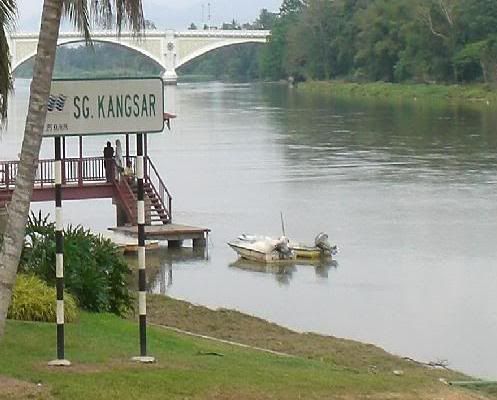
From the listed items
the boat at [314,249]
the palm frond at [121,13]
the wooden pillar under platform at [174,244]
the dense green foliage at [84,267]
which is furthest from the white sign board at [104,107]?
the wooden pillar under platform at [174,244]

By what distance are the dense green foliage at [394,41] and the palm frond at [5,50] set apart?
90.5 metres

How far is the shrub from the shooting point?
13750 mm

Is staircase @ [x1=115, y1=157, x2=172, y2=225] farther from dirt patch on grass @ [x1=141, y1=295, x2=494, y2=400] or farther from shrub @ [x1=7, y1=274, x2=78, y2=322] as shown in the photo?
shrub @ [x1=7, y1=274, x2=78, y2=322]

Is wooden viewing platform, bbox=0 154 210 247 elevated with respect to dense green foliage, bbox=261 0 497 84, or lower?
lower

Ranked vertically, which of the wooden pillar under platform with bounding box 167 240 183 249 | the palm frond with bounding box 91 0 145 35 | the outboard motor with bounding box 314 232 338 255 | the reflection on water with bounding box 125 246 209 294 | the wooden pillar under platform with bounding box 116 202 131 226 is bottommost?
the reflection on water with bounding box 125 246 209 294

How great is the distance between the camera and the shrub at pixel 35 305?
45.1 feet

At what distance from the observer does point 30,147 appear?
1038 cm

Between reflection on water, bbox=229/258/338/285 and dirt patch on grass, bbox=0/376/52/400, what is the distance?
18786 millimetres

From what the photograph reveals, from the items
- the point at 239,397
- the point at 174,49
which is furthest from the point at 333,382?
the point at 174,49

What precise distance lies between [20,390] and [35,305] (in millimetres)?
4582

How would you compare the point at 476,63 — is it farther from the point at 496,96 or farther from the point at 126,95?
the point at 126,95

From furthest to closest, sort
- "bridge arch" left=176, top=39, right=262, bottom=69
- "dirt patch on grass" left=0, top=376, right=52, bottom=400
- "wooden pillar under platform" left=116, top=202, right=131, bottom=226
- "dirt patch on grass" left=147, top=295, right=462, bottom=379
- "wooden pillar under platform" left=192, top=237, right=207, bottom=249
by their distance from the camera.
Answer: "bridge arch" left=176, top=39, right=262, bottom=69 → "wooden pillar under platform" left=116, top=202, right=131, bottom=226 → "wooden pillar under platform" left=192, top=237, right=207, bottom=249 → "dirt patch on grass" left=147, top=295, right=462, bottom=379 → "dirt patch on grass" left=0, top=376, right=52, bottom=400

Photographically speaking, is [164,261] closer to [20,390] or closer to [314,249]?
[314,249]

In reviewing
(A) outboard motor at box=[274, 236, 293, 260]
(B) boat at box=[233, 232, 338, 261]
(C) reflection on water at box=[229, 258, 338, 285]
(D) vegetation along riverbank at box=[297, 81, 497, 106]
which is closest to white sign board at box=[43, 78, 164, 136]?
(C) reflection on water at box=[229, 258, 338, 285]
